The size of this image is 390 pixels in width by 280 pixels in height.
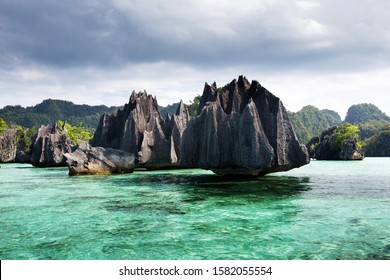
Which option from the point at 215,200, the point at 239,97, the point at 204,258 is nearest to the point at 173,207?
the point at 215,200

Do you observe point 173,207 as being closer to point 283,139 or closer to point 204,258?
point 204,258

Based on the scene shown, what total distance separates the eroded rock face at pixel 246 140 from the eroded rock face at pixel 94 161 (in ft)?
25.0

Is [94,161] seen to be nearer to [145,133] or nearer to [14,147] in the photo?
[145,133]

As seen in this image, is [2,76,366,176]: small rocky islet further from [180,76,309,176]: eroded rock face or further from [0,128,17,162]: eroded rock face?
[0,128,17,162]: eroded rock face

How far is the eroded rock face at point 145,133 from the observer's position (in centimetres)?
3100

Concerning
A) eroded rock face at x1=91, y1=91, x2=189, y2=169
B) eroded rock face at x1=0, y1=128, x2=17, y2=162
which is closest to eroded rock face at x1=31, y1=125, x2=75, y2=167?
eroded rock face at x1=91, y1=91, x2=189, y2=169

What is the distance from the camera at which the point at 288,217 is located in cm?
899

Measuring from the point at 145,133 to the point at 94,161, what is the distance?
775 centimetres

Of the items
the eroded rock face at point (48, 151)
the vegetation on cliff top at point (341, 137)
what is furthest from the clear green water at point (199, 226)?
the vegetation on cliff top at point (341, 137)

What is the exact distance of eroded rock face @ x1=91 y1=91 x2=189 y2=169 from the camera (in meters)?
31.0

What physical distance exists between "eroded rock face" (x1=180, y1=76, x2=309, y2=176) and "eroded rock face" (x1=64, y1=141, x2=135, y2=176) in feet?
25.0

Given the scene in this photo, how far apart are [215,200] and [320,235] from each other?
17.1 feet

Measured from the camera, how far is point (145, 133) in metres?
31.9

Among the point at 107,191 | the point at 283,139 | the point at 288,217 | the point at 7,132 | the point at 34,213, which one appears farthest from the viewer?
the point at 7,132
